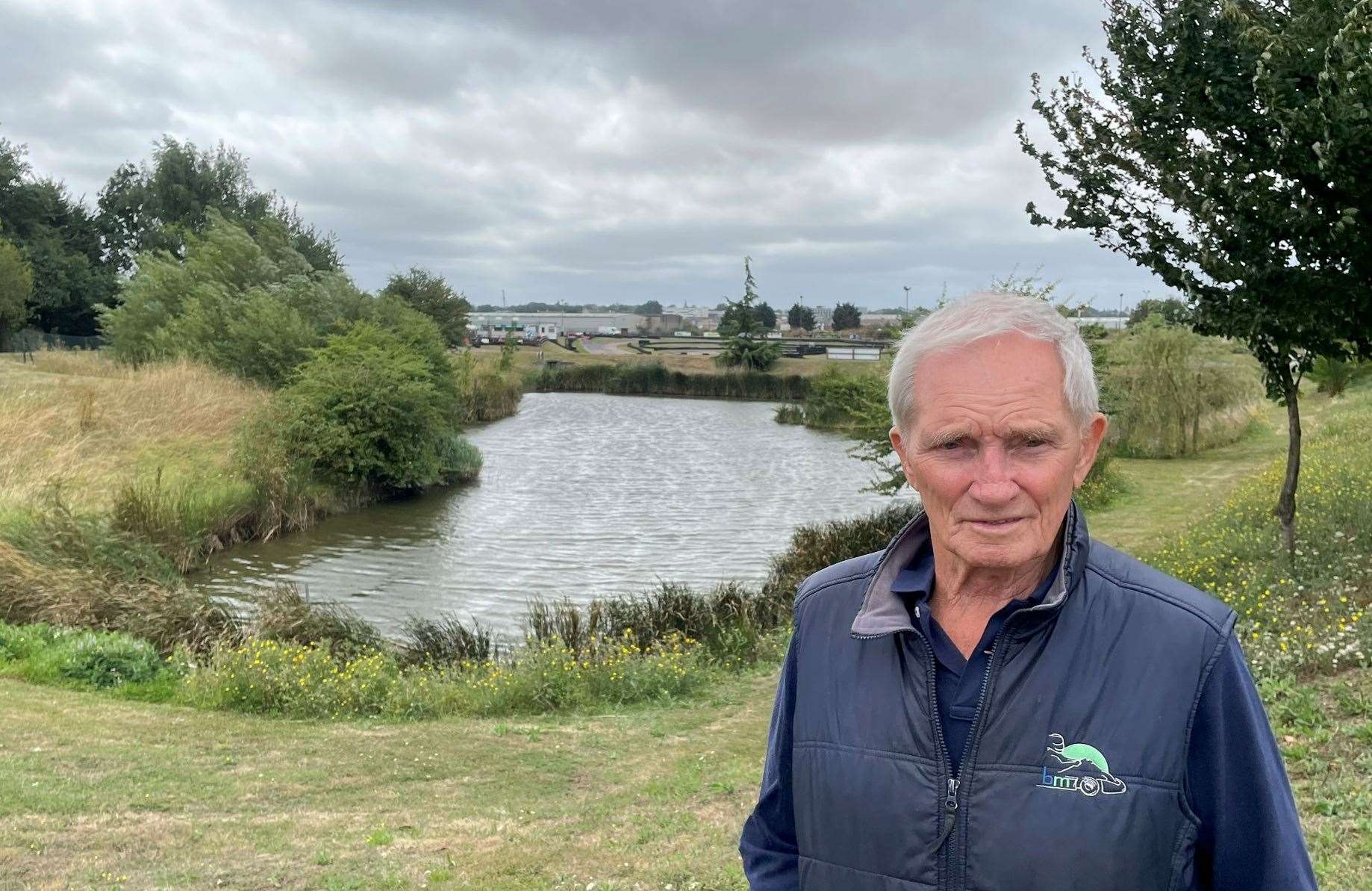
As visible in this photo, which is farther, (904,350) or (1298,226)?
(1298,226)

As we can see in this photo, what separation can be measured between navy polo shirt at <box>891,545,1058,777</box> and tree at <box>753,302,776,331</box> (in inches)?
3431

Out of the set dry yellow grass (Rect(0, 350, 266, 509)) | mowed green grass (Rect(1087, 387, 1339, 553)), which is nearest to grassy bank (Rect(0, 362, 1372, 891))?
mowed green grass (Rect(1087, 387, 1339, 553))

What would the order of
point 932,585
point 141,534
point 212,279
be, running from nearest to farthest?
point 932,585 < point 141,534 < point 212,279

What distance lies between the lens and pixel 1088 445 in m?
2.04

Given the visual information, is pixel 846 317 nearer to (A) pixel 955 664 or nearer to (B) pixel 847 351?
(B) pixel 847 351

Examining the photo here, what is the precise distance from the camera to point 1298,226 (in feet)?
30.5

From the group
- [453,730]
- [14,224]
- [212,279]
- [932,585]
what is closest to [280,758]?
[453,730]

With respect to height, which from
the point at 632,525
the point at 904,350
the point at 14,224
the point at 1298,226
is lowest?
the point at 632,525

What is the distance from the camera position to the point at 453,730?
9.27 metres

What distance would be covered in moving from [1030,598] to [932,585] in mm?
212

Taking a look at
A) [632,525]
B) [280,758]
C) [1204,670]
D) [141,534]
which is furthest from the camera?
[632,525]

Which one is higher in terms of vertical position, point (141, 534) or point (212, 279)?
point (212, 279)

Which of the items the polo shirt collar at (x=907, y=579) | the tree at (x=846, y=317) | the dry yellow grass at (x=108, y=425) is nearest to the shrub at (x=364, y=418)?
the dry yellow grass at (x=108, y=425)

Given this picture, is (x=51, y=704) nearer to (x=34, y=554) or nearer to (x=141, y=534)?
(x=34, y=554)
